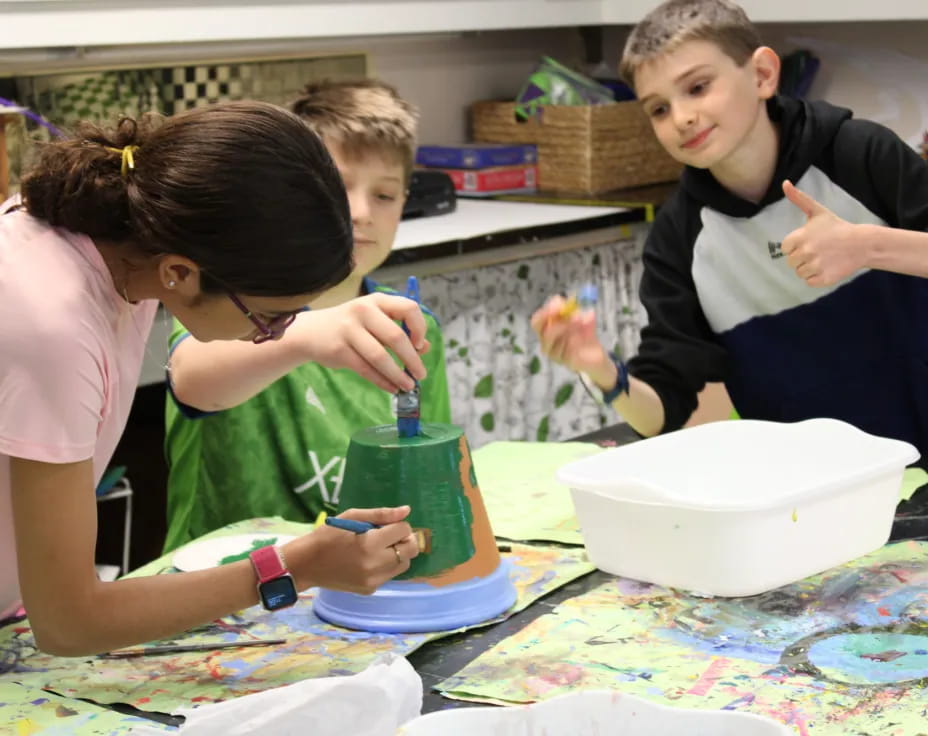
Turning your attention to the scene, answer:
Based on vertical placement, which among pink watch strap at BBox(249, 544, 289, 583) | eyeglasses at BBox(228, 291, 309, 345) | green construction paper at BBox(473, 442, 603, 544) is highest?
eyeglasses at BBox(228, 291, 309, 345)

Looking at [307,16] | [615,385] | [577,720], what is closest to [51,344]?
[577,720]

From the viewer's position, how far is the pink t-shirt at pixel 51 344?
1.01 metres

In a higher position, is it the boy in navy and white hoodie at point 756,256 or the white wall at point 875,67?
the white wall at point 875,67

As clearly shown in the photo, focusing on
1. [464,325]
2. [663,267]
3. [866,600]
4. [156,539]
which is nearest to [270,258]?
[866,600]

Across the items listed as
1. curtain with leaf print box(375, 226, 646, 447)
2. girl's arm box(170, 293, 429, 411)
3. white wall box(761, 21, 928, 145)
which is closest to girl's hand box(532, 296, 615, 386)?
girl's arm box(170, 293, 429, 411)

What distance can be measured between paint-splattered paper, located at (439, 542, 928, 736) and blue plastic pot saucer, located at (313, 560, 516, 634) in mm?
55

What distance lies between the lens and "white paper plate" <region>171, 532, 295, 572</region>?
4.48ft

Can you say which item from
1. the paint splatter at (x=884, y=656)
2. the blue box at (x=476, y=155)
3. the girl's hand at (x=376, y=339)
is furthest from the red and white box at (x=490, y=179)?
the paint splatter at (x=884, y=656)

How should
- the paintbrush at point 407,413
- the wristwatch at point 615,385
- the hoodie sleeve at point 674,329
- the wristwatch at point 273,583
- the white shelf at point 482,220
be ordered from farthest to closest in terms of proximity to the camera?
1. the white shelf at point 482,220
2. the hoodie sleeve at point 674,329
3. the wristwatch at point 615,385
4. the paintbrush at point 407,413
5. the wristwatch at point 273,583

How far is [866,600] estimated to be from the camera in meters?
1.21

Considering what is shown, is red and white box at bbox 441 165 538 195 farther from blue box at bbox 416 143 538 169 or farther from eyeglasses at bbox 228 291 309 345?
eyeglasses at bbox 228 291 309 345

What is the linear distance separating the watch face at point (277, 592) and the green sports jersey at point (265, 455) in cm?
56

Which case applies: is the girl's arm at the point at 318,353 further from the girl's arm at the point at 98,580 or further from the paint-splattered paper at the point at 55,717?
the paint-splattered paper at the point at 55,717

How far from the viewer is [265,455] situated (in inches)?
67.5
